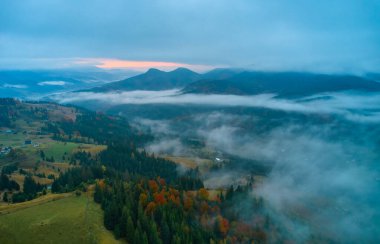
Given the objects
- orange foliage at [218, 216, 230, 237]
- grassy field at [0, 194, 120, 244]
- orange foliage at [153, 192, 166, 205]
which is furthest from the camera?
orange foliage at [218, 216, 230, 237]

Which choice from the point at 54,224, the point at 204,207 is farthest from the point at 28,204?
the point at 204,207

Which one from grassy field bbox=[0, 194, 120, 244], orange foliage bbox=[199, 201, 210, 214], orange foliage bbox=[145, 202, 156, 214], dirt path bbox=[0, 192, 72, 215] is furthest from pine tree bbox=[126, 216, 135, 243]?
orange foliage bbox=[199, 201, 210, 214]

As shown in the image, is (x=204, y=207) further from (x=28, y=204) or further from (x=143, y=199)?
(x=28, y=204)

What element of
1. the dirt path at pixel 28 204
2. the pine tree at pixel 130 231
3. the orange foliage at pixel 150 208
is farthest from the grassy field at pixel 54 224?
the orange foliage at pixel 150 208

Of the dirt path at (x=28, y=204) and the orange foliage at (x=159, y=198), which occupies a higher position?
the dirt path at (x=28, y=204)

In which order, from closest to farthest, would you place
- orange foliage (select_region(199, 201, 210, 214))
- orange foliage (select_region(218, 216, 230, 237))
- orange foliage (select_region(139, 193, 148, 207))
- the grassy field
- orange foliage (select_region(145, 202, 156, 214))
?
1. the grassy field
2. orange foliage (select_region(145, 202, 156, 214))
3. orange foliage (select_region(139, 193, 148, 207))
4. orange foliage (select_region(218, 216, 230, 237))
5. orange foliage (select_region(199, 201, 210, 214))

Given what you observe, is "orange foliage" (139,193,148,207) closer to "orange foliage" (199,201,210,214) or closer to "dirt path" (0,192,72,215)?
"orange foliage" (199,201,210,214)

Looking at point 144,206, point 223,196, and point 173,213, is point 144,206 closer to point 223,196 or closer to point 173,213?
point 173,213

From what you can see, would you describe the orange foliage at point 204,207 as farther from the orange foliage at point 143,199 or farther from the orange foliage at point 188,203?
the orange foliage at point 143,199

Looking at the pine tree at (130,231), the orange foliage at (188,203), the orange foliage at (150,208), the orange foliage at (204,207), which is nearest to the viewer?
the pine tree at (130,231)
